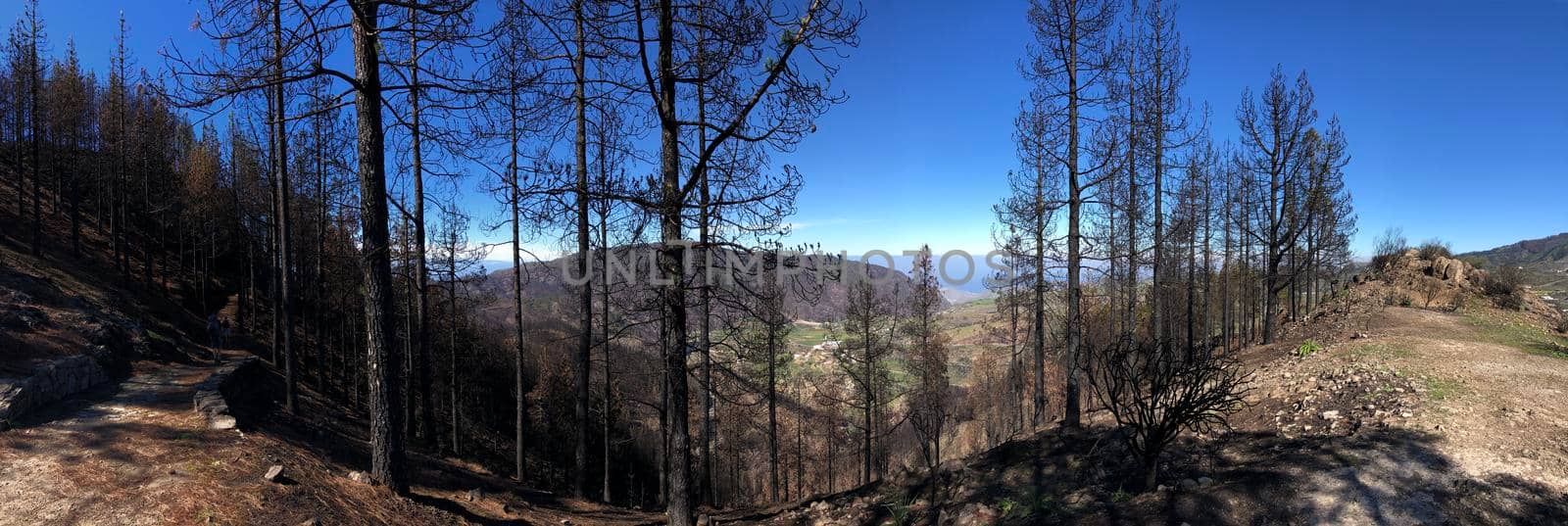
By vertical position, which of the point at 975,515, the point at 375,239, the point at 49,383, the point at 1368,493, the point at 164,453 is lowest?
the point at 975,515

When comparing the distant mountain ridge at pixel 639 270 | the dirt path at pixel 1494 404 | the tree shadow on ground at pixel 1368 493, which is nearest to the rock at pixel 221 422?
the distant mountain ridge at pixel 639 270

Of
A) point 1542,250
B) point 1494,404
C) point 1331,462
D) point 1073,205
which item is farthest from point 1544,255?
point 1331,462

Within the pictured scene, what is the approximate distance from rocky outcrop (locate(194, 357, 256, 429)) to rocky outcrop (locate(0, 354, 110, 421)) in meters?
1.12

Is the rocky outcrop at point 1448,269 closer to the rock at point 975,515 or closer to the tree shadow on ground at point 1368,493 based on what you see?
the tree shadow on ground at point 1368,493

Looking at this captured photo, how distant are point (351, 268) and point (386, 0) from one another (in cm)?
1194

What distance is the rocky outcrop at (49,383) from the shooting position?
5826 millimetres

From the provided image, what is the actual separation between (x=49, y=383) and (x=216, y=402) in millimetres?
1751

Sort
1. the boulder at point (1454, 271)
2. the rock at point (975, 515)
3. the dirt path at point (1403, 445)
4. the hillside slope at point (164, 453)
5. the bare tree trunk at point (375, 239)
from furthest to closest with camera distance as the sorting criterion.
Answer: the boulder at point (1454, 271) < the rock at point (975, 515) < the bare tree trunk at point (375, 239) < the dirt path at point (1403, 445) < the hillside slope at point (164, 453)

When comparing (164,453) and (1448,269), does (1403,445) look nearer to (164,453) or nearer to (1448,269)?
(164,453)

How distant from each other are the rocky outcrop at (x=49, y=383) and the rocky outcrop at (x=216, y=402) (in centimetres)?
112

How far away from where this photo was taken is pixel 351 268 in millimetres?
14062

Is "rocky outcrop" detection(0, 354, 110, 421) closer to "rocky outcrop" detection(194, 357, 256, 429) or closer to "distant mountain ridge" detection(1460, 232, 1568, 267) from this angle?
"rocky outcrop" detection(194, 357, 256, 429)

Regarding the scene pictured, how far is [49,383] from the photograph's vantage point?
21.4 ft

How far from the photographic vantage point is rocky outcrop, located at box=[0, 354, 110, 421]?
19.1 ft
